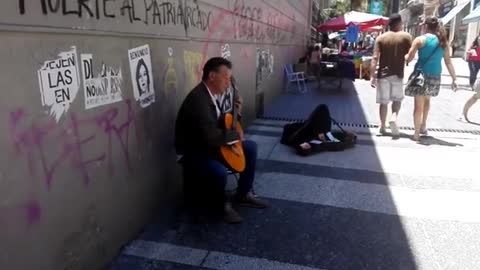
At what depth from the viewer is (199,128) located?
3395mm

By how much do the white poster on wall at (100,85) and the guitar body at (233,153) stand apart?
0.97m

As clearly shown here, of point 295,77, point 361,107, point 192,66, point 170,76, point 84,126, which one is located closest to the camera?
point 84,126

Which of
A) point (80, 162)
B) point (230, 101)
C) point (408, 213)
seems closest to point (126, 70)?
point (80, 162)

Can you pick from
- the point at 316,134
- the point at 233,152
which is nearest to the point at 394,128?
the point at 316,134

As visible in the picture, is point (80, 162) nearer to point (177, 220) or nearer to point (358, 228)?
point (177, 220)

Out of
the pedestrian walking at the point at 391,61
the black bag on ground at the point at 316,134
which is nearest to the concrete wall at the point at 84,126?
the black bag on ground at the point at 316,134

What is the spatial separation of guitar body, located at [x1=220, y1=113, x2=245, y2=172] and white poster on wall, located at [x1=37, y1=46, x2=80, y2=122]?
1.38m

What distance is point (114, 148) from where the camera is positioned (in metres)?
2.90

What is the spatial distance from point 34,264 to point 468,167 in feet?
15.7

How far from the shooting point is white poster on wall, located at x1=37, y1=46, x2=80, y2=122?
2193 mm

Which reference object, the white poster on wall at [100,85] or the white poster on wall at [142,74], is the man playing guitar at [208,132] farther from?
the white poster on wall at [100,85]

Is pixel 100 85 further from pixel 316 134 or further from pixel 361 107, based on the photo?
pixel 361 107

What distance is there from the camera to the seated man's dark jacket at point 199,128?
11.1ft

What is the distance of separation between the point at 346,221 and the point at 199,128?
4.70 ft
